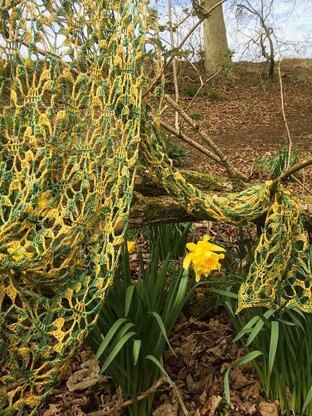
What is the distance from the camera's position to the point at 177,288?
1944mm

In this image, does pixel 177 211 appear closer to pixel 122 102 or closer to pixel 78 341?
pixel 122 102

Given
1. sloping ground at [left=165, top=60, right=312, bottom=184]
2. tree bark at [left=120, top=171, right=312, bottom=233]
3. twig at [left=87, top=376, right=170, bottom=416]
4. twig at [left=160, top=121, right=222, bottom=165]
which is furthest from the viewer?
sloping ground at [left=165, top=60, right=312, bottom=184]

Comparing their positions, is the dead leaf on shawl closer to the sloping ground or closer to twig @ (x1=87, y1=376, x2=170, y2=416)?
twig @ (x1=87, y1=376, x2=170, y2=416)

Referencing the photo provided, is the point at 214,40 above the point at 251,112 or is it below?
above

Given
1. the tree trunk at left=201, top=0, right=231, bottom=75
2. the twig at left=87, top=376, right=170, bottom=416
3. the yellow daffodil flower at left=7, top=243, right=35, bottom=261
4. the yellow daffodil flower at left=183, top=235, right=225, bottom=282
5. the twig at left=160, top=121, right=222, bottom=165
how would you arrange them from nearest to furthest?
the yellow daffodil flower at left=7, top=243, right=35, bottom=261
the twig at left=87, top=376, right=170, bottom=416
the yellow daffodil flower at left=183, top=235, right=225, bottom=282
the twig at left=160, top=121, right=222, bottom=165
the tree trunk at left=201, top=0, right=231, bottom=75

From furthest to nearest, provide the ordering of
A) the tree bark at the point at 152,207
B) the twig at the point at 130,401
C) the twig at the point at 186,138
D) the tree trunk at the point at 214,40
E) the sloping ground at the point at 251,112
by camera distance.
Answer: the tree trunk at the point at 214,40 < the sloping ground at the point at 251,112 < the twig at the point at 186,138 < the tree bark at the point at 152,207 < the twig at the point at 130,401

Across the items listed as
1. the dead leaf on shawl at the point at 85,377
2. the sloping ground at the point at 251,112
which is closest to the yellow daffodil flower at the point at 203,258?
the dead leaf on shawl at the point at 85,377

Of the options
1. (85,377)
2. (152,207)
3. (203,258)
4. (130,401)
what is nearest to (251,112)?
(152,207)

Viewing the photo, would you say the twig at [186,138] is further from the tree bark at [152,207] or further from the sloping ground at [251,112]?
the sloping ground at [251,112]

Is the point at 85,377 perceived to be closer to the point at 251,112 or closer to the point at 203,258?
the point at 203,258

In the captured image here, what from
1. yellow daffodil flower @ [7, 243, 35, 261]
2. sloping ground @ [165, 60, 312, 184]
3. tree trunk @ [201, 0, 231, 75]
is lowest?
yellow daffodil flower @ [7, 243, 35, 261]

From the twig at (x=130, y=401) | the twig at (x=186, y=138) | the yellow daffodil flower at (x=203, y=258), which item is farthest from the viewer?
the twig at (x=186, y=138)

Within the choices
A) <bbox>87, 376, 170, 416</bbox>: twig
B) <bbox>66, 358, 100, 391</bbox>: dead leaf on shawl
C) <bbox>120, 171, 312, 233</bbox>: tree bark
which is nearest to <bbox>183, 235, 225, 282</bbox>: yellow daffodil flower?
<bbox>120, 171, 312, 233</bbox>: tree bark

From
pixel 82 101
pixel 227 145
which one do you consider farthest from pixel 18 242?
pixel 227 145
